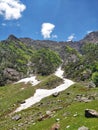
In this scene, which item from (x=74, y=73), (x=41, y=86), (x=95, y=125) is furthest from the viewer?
(x=74, y=73)

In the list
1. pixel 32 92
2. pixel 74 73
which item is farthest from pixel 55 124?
pixel 74 73

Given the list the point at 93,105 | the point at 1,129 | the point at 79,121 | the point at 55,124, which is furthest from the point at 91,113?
the point at 1,129

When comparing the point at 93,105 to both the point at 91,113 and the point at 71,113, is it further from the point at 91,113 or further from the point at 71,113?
the point at 91,113

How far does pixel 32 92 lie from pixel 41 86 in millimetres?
19735

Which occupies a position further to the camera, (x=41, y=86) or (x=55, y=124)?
(x=41, y=86)

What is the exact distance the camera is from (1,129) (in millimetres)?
48625

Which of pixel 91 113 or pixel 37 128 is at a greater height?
pixel 91 113

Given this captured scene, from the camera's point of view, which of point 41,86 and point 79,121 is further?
point 41,86

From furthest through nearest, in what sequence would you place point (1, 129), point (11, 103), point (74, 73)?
point (74, 73) < point (11, 103) < point (1, 129)

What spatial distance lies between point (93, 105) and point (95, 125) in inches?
477

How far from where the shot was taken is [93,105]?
42.5 m

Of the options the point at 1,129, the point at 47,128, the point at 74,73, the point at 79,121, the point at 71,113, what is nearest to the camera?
the point at 79,121

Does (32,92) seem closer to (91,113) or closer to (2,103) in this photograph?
(2,103)

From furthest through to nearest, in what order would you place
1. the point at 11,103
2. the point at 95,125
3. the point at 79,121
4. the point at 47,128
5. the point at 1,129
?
the point at 11,103, the point at 1,129, the point at 47,128, the point at 79,121, the point at 95,125
